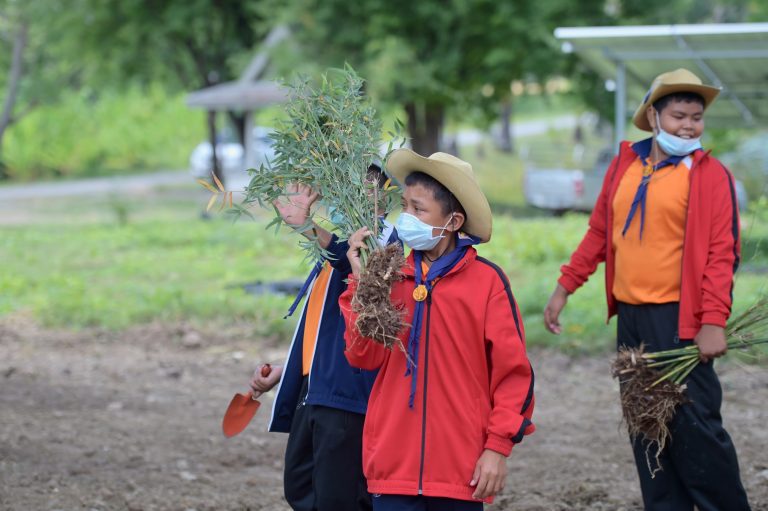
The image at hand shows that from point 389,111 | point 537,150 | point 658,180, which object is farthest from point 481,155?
point 658,180

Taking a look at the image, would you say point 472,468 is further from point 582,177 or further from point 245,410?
point 582,177

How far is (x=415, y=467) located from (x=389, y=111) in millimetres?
18554

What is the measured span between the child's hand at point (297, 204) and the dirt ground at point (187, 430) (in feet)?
7.06

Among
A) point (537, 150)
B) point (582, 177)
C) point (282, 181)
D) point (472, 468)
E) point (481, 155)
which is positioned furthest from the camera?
point (481, 155)

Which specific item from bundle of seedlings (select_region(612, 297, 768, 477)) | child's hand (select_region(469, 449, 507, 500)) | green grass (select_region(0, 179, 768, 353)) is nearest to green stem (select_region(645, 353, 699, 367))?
bundle of seedlings (select_region(612, 297, 768, 477))

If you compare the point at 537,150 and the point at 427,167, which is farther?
the point at 537,150

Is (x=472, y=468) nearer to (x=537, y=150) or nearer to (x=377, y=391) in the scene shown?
(x=377, y=391)

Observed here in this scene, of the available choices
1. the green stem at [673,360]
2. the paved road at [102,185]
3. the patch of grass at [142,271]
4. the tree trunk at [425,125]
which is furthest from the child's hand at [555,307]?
the paved road at [102,185]

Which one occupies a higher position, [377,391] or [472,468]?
[377,391]

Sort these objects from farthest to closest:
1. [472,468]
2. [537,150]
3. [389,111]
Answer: [537,150] → [389,111] → [472,468]

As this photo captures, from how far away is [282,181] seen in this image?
11.6 feet

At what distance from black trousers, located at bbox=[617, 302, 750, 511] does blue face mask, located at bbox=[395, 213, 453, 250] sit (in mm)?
1319

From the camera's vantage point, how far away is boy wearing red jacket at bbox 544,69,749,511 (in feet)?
13.7

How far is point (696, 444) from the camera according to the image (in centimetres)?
420
